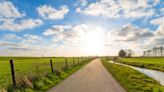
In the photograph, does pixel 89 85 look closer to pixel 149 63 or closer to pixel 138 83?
pixel 138 83

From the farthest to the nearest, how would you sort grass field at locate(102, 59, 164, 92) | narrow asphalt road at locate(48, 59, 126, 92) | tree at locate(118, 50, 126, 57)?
1. tree at locate(118, 50, 126, 57)
2. grass field at locate(102, 59, 164, 92)
3. narrow asphalt road at locate(48, 59, 126, 92)

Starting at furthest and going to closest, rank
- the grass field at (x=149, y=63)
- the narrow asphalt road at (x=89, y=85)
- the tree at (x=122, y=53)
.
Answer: the tree at (x=122, y=53) → the grass field at (x=149, y=63) → the narrow asphalt road at (x=89, y=85)

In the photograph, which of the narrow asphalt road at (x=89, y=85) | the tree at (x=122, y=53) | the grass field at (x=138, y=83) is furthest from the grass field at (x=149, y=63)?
the tree at (x=122, y=53)

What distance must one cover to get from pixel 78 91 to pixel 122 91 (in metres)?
2.26

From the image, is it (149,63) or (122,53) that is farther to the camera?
(122,53)

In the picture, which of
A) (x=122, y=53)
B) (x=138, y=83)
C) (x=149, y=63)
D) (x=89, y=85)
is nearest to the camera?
(x=89, y=85)

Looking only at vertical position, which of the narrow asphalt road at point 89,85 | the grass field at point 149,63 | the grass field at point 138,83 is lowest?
the grass field at point 149,63

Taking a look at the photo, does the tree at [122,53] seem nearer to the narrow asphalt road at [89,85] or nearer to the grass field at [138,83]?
the grass field at [138,83]

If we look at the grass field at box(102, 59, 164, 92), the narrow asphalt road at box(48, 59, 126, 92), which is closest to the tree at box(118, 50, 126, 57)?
the grass field at box(102, 59, 164, 92)

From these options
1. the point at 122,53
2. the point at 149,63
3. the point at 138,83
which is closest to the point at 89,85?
the point at 138,83

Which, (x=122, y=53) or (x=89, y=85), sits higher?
(x=122, y=53)

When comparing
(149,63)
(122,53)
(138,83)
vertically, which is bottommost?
(149,63)

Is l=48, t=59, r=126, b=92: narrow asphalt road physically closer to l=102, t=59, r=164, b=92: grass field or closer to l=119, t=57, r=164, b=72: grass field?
l=102, t=59, r=164, b=92: grass field

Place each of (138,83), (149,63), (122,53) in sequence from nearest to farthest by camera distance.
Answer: (138,83) < (149,63) < (122,53)
